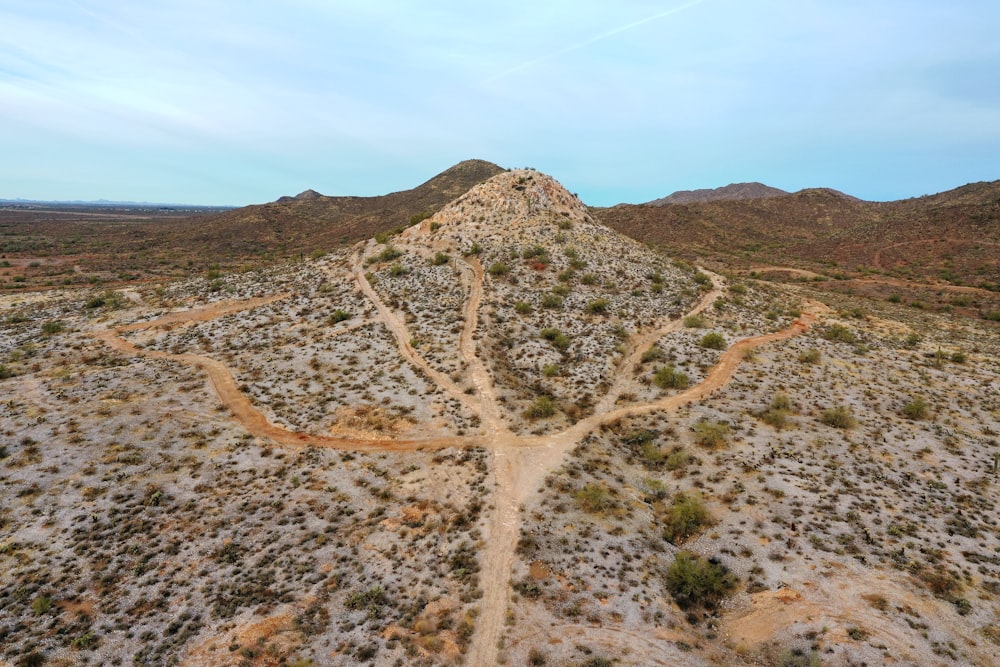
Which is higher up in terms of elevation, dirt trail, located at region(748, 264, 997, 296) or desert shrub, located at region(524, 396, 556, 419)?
dirt trail, located at region(748, 264, 997, 296)

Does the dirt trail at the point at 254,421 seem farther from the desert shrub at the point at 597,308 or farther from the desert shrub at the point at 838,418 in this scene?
the desert shrub at the point at 838,418

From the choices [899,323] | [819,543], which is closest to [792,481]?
[819,543]

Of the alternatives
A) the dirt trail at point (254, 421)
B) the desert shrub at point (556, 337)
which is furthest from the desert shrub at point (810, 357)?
the dirt trail at point (254, 421)

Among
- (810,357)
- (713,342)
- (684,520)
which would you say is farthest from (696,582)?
(810,357)

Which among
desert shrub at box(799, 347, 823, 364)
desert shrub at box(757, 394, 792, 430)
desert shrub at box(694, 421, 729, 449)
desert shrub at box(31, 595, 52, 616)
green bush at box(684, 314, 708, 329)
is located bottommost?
desert shrub at box(31, 595, 52, 616)

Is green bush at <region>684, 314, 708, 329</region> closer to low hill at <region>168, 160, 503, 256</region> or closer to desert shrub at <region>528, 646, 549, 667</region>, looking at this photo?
desert shrub at <region>528, 646, 549, 667</region>

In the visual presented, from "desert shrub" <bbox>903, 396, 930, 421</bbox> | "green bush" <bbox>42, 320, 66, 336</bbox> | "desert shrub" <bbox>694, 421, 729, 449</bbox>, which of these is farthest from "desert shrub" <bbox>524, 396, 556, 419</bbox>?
"green bush" <bbox>42, 320, 66, 336</bbox>
